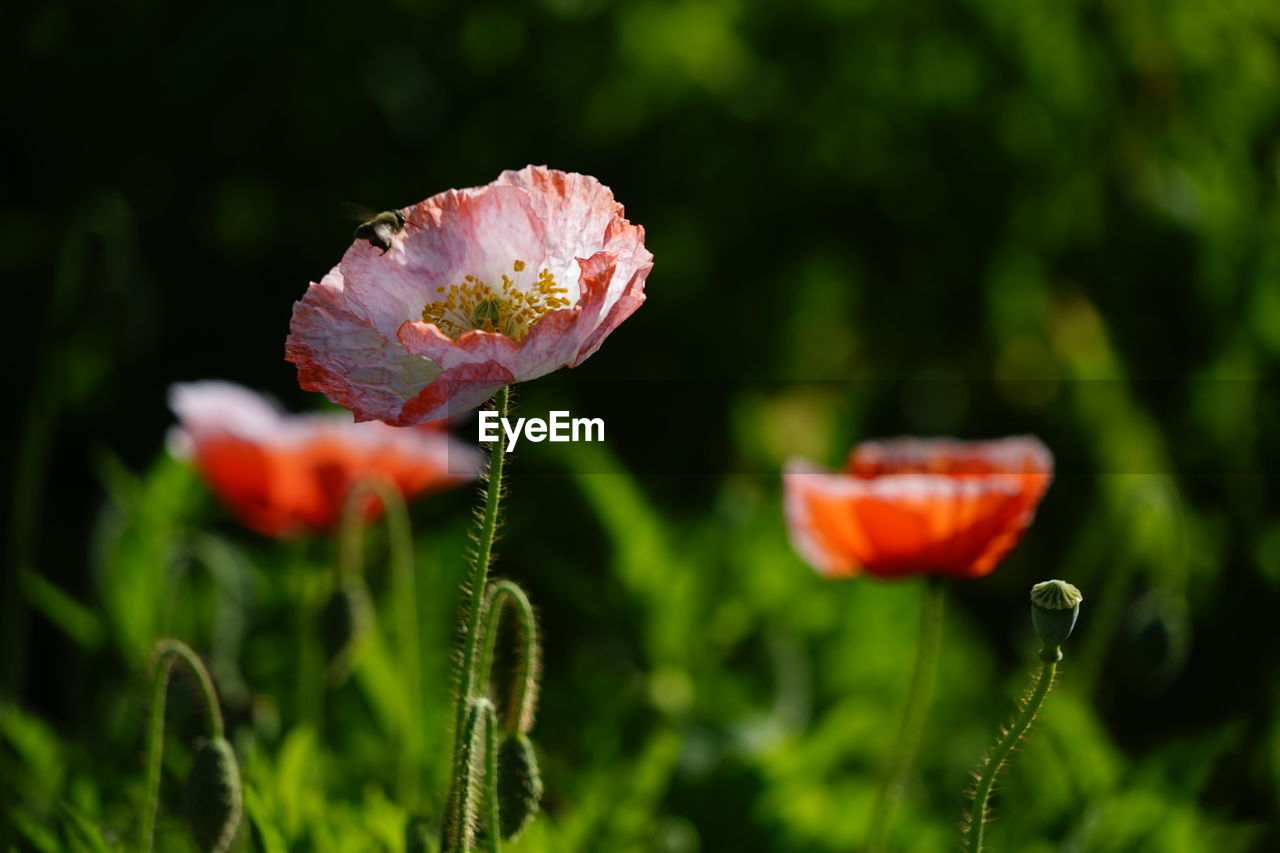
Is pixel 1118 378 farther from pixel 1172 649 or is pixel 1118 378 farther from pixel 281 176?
pixel 281 176

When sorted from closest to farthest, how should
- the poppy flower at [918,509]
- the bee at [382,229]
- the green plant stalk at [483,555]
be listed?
1. the green plant stalk at [483,555]
2. the bee at [382,229]
3. the poppy flower at [918,509]

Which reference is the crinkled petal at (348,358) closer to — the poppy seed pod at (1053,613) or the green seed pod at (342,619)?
the poppy seed pod at (1053,613)

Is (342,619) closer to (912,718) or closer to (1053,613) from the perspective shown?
(912,718)

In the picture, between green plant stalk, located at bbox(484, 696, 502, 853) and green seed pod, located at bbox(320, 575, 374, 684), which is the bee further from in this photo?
green seed pod, located at bbox(320, 575, 374, 684)

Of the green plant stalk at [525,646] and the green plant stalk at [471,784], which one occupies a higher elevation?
the green plant stalk at [525,646]

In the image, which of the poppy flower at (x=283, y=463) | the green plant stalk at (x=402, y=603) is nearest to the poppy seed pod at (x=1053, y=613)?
the green plant stalk at (x=402, y=603)

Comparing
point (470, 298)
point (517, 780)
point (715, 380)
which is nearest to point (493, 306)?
point (470, 298)
